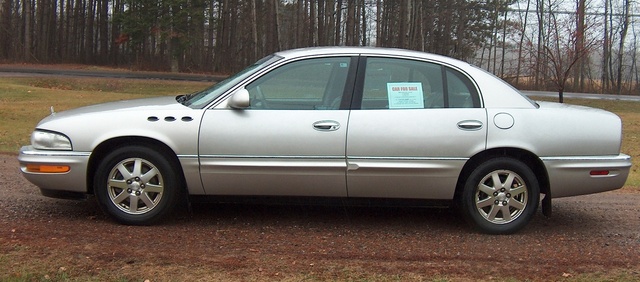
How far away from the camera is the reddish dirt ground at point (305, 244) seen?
4.11 metres

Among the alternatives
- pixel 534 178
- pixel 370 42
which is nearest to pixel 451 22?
pixel 370 42

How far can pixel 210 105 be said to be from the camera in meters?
5.08

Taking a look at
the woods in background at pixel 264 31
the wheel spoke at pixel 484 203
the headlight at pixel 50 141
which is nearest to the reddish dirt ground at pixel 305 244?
the wheel spoke at pixel 484 203

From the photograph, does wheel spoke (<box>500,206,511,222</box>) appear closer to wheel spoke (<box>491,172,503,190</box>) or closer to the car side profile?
the car side profile

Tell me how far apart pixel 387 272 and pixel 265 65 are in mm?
2098

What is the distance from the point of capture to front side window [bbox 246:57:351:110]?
5172 mm

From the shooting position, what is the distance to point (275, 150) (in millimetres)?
4953

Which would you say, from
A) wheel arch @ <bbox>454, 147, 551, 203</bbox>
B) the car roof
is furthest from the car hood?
wheel arch @ <bbox>454, 147, 551, 203</bbox>

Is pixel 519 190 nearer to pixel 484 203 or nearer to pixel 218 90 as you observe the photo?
pixel 484 203

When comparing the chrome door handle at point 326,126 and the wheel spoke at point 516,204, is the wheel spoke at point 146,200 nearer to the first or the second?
the chrome door handle at point 326,126

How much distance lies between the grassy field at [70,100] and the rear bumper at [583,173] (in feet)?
10.2

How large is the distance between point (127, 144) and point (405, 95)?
7.55 feet

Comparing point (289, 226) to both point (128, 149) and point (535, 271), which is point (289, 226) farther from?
point (535, 271)

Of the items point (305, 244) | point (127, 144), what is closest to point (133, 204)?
point (127, 144)
